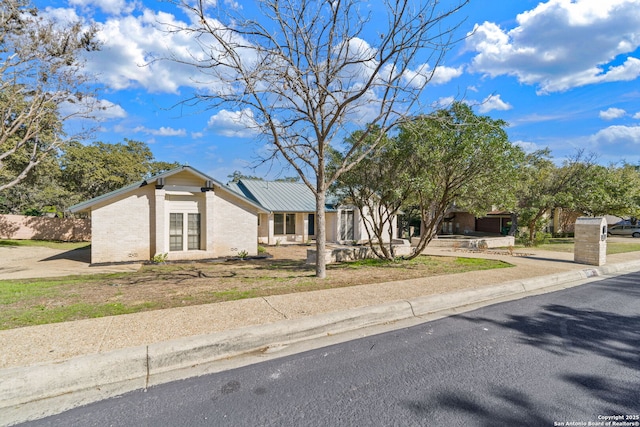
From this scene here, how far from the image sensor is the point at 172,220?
14492mm

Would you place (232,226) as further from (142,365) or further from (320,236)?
(142,365)

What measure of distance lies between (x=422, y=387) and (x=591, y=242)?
465 inches

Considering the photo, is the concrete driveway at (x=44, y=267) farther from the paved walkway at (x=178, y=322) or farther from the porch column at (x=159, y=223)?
the paved walkway at (x=178, y=322)

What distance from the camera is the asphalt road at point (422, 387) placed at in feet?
8.99

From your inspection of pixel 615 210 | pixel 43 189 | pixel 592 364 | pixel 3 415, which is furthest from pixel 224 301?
pixel 43 189

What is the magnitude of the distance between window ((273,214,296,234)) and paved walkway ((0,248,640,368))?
49.8ft

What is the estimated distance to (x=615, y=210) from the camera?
71.3 feet

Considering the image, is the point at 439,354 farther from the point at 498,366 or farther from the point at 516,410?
the point at 516,410

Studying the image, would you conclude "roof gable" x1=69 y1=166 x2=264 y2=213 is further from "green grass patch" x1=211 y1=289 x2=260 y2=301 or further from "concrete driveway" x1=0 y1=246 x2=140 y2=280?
"green grass patch" x1=211 y1=289 x2=260 y2=301

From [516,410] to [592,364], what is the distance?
179 cm

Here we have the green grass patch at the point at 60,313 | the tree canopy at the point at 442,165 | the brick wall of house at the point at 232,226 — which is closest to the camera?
the green grass patch at the point at 60,313

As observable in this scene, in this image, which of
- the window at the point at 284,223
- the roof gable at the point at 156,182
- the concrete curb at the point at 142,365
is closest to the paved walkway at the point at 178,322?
the concrete curb at the point at 142,365

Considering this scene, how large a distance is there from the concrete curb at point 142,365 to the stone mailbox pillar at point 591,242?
33.0ft

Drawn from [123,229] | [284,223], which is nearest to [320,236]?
[123,229]
